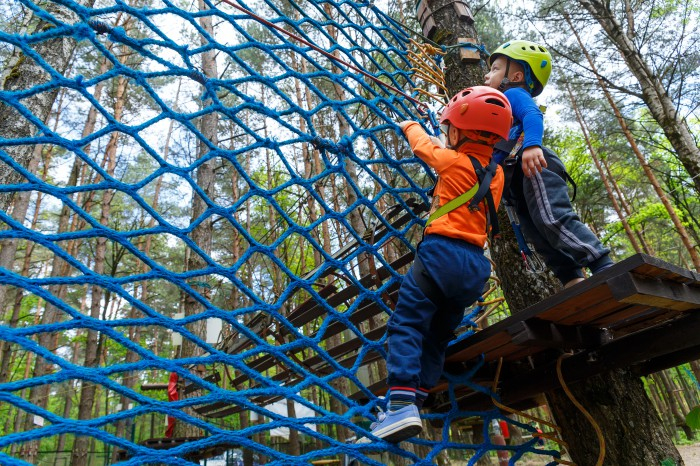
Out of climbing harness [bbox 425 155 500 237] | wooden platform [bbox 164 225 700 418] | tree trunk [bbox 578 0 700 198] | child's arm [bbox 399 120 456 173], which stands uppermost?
tree trunk [bbox 578 0 700 198]

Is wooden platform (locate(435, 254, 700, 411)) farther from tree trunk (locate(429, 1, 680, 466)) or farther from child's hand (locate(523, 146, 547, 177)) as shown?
child's hand (locate(523, 146, 547, 177))

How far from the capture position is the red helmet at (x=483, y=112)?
1616 mm

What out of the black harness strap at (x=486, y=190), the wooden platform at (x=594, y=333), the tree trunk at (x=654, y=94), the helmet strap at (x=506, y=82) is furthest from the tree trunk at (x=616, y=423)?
the tree trunk at (x=654, y=94)

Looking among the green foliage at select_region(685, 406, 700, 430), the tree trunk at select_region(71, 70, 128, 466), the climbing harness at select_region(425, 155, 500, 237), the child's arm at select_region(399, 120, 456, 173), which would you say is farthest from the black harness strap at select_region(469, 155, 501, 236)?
the tree trunk at select_region(71, 70, 128, 466)

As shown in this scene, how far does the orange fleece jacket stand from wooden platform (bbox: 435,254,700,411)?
0.32 meters

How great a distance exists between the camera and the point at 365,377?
12.2ft

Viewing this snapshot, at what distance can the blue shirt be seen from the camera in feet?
5.63

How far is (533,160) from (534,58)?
624 mm

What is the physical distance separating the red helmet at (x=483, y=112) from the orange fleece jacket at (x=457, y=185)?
0.24 feet

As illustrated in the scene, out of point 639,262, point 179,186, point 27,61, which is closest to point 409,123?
point 639,262

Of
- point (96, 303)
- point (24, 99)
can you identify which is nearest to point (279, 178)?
point (96, 303)

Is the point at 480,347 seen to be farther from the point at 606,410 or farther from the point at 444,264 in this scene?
the point at 606,410

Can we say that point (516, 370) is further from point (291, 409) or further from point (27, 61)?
point (291, 409)

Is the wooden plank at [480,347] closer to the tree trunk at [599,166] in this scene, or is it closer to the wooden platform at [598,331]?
the wooden platform at [598,331]
